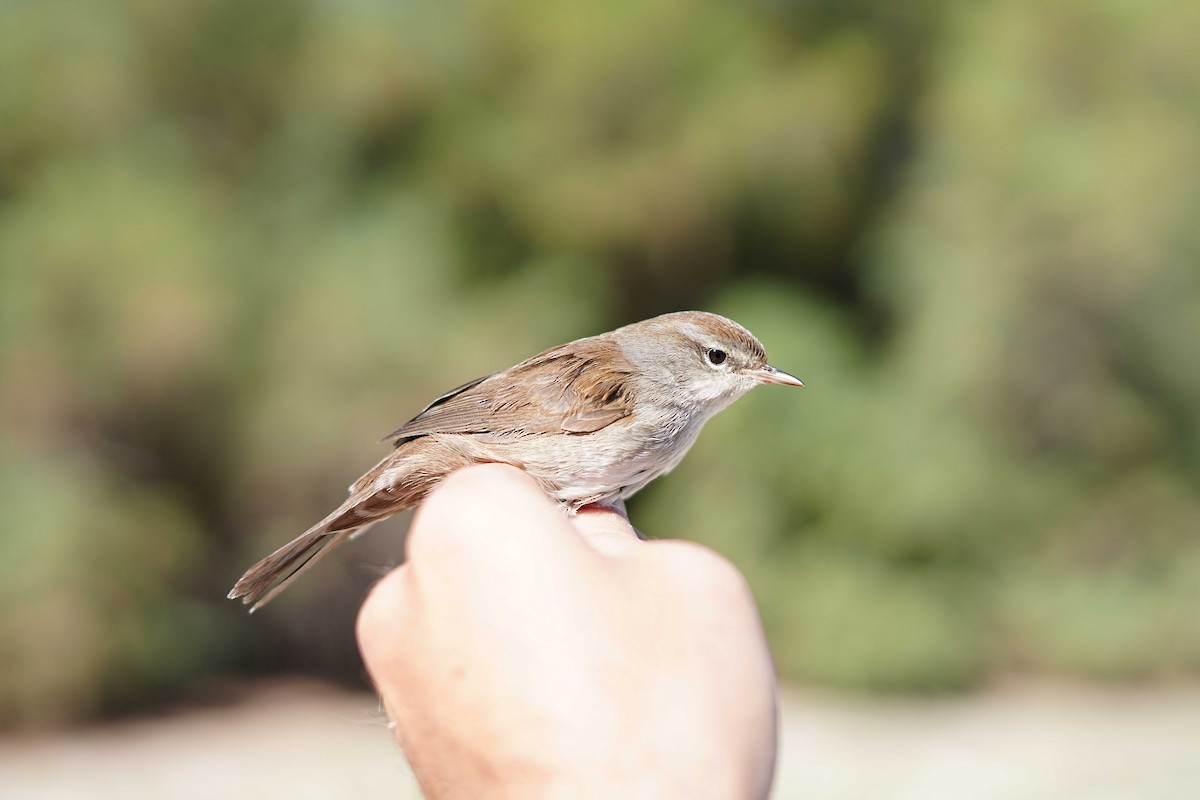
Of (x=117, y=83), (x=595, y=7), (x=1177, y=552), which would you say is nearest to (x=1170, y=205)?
(x=1177, y=552)

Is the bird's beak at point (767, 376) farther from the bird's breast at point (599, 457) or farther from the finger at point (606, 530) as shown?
the finger at point (606, 530)

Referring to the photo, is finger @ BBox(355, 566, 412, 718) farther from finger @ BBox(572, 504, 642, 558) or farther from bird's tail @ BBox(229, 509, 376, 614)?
bird's tail @ BBox(229, 509, 376, 614)

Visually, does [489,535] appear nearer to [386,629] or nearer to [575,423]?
[386,629]

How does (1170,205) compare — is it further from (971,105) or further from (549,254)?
(549,254)

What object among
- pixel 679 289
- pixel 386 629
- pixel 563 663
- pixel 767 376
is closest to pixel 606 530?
pixel 386 629


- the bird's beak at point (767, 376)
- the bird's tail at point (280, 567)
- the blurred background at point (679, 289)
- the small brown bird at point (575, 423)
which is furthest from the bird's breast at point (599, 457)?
the blurred background at point (679, 289)

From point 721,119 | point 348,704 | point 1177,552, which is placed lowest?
point 348,704

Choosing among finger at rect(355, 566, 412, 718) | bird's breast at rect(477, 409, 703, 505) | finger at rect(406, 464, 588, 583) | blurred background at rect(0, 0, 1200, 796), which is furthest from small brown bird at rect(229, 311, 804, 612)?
blurred background at rect(0, 0, 1200, 796)
